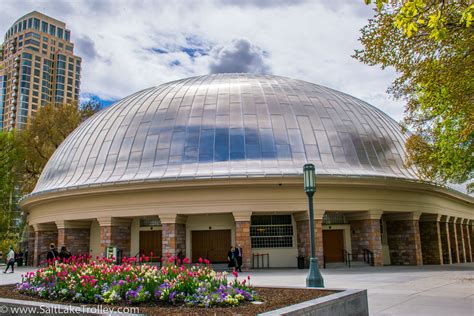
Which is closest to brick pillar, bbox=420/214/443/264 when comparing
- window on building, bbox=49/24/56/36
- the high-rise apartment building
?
the high-rise apartment building

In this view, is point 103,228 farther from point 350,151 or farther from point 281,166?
point 350,151

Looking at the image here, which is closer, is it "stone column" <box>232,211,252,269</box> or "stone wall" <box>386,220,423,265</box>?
"stone column" <box>232,211,252,269</box>

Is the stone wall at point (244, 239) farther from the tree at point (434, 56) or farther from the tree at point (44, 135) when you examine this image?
the tree at point (44, 135)

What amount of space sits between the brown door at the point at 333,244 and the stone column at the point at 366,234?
66cm

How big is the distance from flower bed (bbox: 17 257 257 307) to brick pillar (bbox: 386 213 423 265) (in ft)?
61.3

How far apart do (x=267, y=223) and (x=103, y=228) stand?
8806mm

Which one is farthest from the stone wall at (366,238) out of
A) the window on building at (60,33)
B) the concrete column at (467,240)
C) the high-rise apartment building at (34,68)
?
the window on building at (60,33)

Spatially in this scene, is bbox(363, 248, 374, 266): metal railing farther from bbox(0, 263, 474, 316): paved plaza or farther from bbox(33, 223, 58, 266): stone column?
bbox(33, 223, 58, 266): stone column

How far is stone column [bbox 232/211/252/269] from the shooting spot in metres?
21.4

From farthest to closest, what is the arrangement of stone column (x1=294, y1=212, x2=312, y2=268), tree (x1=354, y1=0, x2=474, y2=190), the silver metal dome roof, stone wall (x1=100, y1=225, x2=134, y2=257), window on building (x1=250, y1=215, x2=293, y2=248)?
1. window on building (x1=250, y1=215, x2=293, y2=248)
2. stone wall (x1=100, y1=225, x2=134, y2=257)
3. the silver metal dome roof
4. stone column (x1=294, y1=212, x2=312, y2=268)
5. tree (x1=354, y1=0, x2=474, y2=190)

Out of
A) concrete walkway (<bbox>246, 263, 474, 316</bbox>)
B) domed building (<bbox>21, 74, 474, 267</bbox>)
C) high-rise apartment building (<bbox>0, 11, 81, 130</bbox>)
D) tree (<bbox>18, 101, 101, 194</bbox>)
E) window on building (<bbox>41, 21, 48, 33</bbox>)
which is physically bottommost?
concrete walkway (<bbox>246, 263, 474, 316</bbox>)

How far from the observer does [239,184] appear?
866 inches

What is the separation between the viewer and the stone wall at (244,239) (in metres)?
21.4

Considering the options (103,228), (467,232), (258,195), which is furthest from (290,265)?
(467,232)
